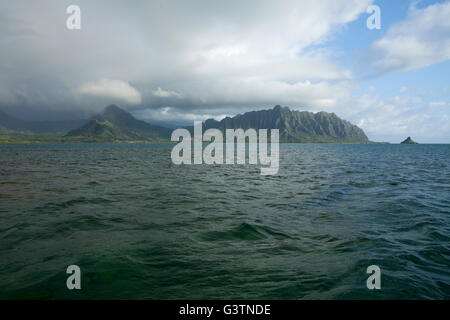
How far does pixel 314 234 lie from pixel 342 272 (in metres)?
4.13

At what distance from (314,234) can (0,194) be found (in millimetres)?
26181

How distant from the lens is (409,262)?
33.3ft

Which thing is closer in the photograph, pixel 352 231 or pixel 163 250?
pixel 163 250

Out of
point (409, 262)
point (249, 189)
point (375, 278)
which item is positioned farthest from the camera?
point (249, 189)

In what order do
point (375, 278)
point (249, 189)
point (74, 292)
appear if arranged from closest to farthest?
point (74, 292)
point (375, 278)
point (249, 189)

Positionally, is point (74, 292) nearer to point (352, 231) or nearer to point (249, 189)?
point (352, 231)

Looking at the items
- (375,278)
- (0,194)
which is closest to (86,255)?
(375,278)

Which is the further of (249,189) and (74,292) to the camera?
(249,189)

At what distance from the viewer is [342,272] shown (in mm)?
9312
